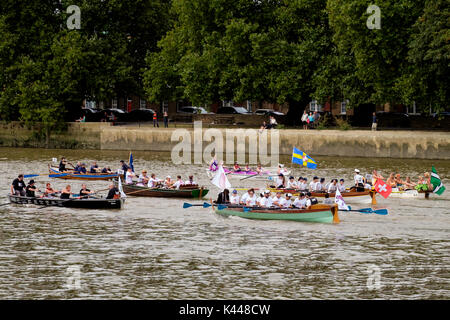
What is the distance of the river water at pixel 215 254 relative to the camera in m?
28.8

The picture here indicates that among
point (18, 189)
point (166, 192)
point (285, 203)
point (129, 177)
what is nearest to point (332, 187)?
point (285, 203)

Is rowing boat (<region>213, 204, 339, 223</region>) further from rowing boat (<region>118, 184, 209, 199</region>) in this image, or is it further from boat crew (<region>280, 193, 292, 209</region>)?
rowing boat (<region>118, 184, 209, 199</region>)

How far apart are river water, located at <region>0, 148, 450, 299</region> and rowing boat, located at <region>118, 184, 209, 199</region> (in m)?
0.66

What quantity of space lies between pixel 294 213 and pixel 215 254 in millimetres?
7607

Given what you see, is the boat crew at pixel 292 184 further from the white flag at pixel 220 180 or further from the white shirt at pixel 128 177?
the white shirt at pixel 128 177

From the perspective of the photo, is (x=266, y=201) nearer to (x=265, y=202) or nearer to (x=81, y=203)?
(x=265, y=202)

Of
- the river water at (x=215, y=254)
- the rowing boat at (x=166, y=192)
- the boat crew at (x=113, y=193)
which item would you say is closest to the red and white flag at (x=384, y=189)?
the river water at (x=215, y=254)

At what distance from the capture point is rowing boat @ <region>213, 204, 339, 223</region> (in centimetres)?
4006

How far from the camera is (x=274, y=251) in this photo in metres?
34.6

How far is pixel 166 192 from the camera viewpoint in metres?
49.5

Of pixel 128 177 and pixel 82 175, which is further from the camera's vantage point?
pixel 82 175

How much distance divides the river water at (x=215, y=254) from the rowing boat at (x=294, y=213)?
0.39 m

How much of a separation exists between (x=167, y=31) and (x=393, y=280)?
66.3 metres
